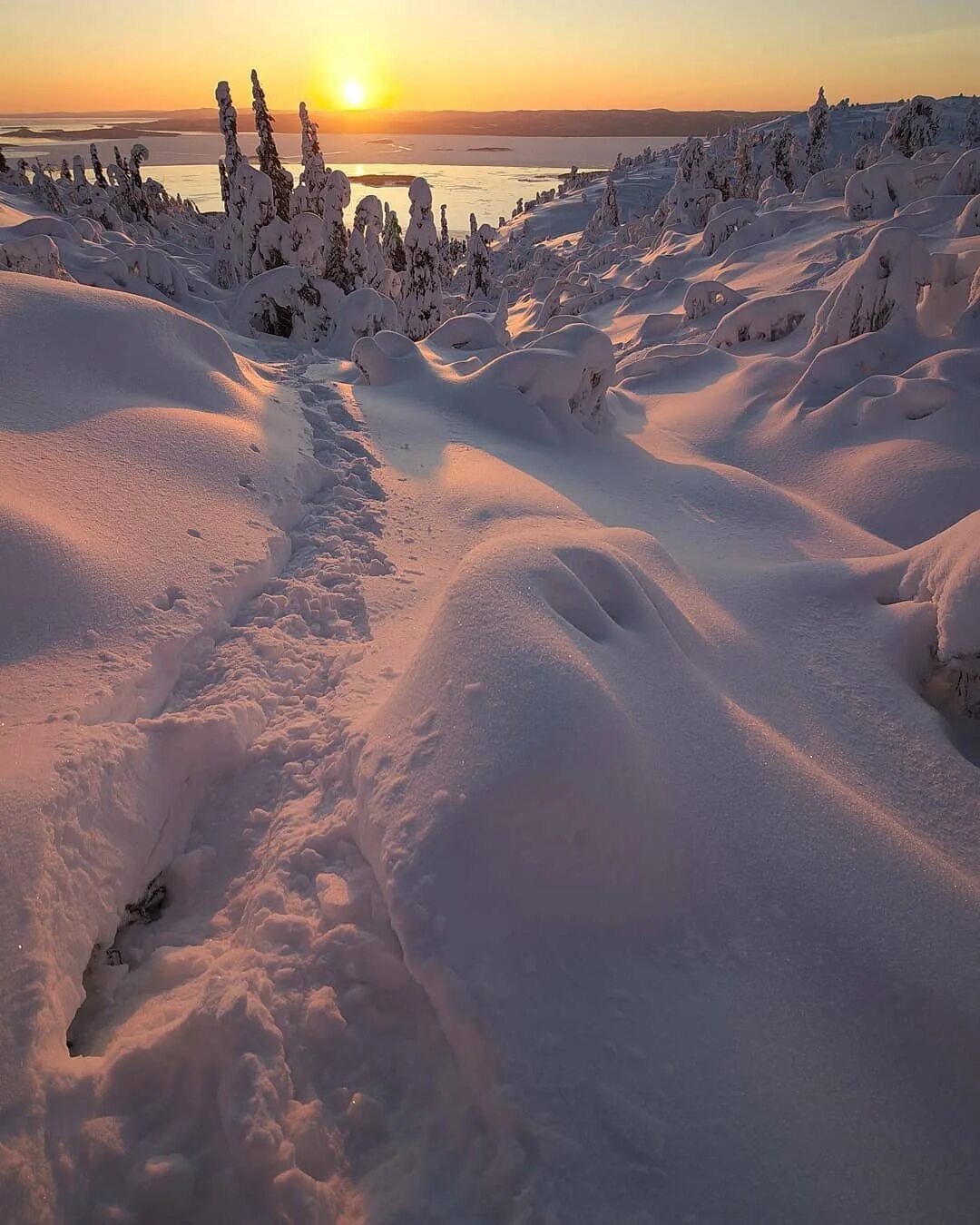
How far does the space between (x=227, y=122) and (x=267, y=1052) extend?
2940cm

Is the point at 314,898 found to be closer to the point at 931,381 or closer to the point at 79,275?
the point at 931,381

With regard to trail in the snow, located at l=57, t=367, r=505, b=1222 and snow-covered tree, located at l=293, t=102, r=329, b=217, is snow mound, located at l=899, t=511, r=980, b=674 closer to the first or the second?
trail in the snow, located at l=57, t=367, r=505, b=1222

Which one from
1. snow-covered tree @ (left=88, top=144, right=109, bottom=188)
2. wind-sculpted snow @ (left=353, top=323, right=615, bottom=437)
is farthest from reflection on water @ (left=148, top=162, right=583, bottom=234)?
wind-sculpted snow @ (left=353, top=323, right=615, bottom=437)

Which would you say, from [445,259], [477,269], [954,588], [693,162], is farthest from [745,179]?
[954,588]

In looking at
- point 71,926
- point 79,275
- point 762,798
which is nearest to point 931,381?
point 762,798

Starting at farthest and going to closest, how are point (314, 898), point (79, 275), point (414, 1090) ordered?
point (79, 275) → point (314, 898) → point (414, 1090)

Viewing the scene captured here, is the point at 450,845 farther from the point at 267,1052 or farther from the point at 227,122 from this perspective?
the point at 227,122

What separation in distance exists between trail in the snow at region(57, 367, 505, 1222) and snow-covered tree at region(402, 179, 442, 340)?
64.5 ft

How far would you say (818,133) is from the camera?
2967cm

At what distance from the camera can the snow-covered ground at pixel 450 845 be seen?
1.44 meters

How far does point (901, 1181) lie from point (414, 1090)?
1139 mm

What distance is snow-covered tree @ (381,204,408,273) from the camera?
21.7m

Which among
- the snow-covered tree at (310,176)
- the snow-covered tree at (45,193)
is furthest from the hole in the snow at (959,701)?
the snow-covered tree at (45,193)

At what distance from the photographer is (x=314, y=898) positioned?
1.97 metres
